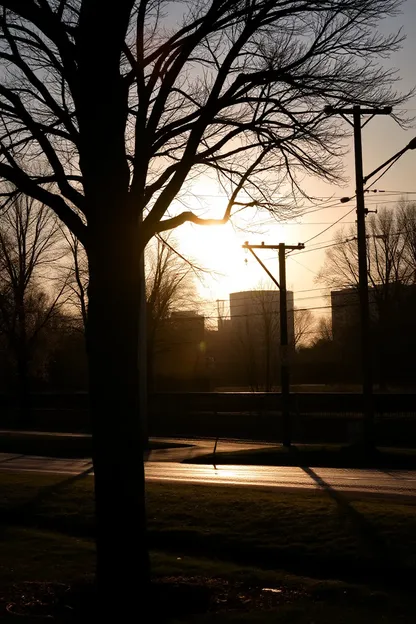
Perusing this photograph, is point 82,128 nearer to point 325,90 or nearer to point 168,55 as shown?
point 168,55

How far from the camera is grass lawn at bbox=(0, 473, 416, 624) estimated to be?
273 inches

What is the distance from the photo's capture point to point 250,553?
356 inches

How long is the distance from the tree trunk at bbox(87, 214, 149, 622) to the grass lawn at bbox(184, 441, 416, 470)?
54.4 ft

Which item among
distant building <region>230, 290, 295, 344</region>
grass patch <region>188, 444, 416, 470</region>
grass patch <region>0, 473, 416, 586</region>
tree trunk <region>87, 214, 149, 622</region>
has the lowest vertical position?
grass patch <region>188, 444, 416, 470</region>

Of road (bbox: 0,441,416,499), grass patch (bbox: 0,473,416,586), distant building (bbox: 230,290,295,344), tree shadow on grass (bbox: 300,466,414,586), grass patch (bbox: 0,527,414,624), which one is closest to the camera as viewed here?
grass patch (bbox: 0,527,414,624)

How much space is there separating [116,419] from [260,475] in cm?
1310

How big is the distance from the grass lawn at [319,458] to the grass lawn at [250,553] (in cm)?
1101

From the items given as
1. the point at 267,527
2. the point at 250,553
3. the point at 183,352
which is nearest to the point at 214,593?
the point at 250,553

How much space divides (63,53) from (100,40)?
667mm

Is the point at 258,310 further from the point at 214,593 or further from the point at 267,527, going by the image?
the point at 214,593

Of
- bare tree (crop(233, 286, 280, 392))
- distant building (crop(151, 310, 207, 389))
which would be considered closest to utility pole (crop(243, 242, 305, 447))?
bare tree (crop(233, 286, 280, 392))

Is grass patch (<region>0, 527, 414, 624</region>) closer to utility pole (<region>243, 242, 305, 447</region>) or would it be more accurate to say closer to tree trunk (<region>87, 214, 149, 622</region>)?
tree trunk (<region>87, 214, 149, 622</region>)

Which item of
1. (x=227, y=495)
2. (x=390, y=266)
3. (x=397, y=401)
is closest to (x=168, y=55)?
(x=227, y=495)

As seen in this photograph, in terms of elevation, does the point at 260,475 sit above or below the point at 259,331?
below
